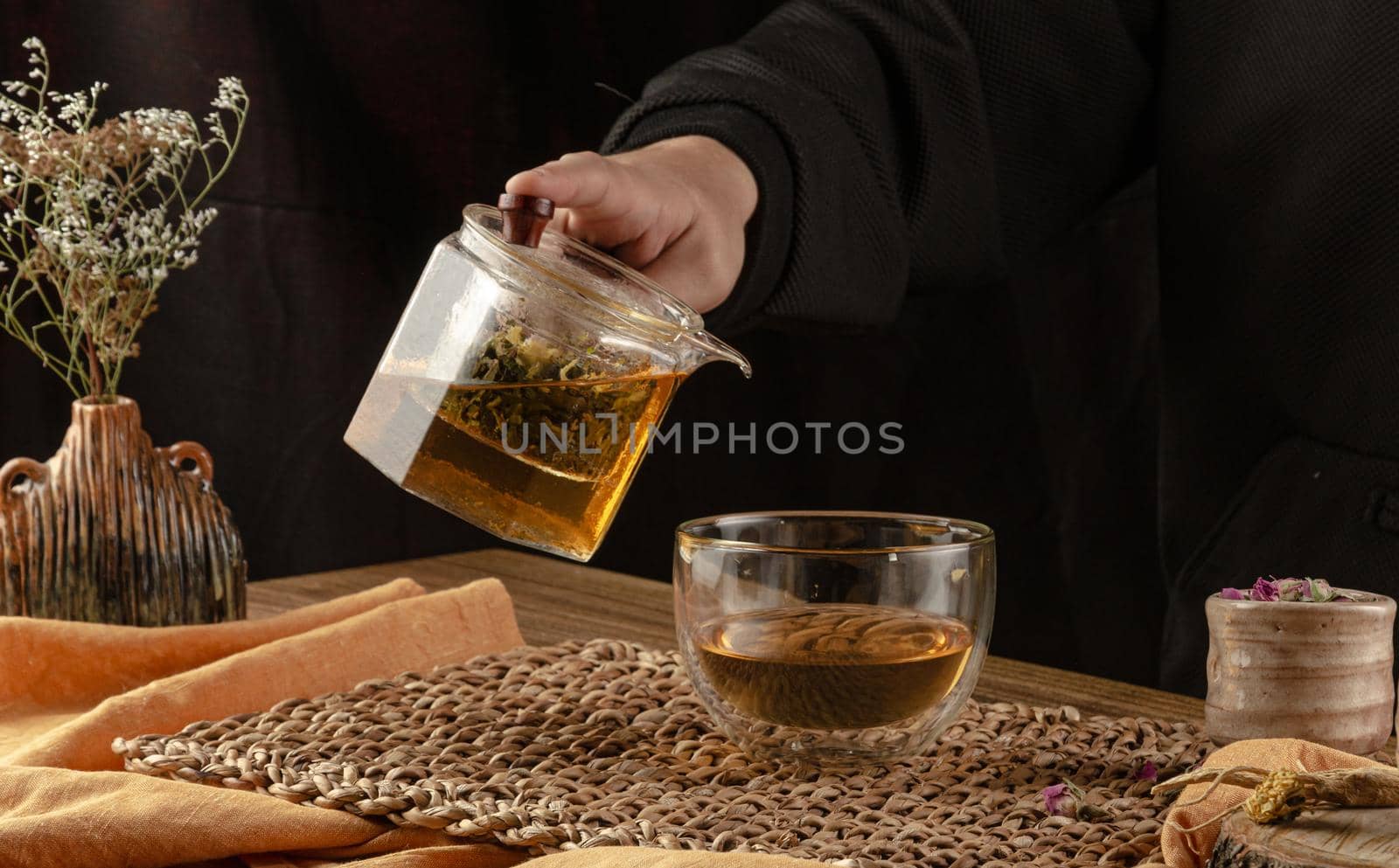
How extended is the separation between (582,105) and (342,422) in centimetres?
54

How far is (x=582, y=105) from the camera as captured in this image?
190 centimetres

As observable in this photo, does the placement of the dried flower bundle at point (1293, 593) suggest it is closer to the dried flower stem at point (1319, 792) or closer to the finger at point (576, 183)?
the dried flower stem at point (1319, 792)

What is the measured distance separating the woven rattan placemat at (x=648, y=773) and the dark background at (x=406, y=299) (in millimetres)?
953

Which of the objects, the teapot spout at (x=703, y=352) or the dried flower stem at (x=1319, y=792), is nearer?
the dried flower stem at (x=1319, y=792)

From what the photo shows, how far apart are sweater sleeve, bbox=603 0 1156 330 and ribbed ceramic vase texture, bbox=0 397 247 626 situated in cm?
42

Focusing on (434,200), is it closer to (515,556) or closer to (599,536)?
(515,556)

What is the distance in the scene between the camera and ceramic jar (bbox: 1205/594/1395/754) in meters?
0.64

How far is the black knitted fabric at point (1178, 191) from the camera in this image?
3.36ft

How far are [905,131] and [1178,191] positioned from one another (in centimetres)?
26

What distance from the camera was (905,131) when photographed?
3.79ft

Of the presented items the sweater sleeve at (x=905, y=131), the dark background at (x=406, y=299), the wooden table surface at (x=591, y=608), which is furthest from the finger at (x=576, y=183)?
the dark background at (x=406, y=299)

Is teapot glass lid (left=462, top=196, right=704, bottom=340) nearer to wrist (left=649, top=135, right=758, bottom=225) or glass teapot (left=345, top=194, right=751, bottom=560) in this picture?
glass teapot (left=345, top=194, right=751, bottom=560)

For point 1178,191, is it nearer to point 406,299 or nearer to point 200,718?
point 200,718

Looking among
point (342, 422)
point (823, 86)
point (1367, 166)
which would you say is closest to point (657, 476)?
point (342, 422)
